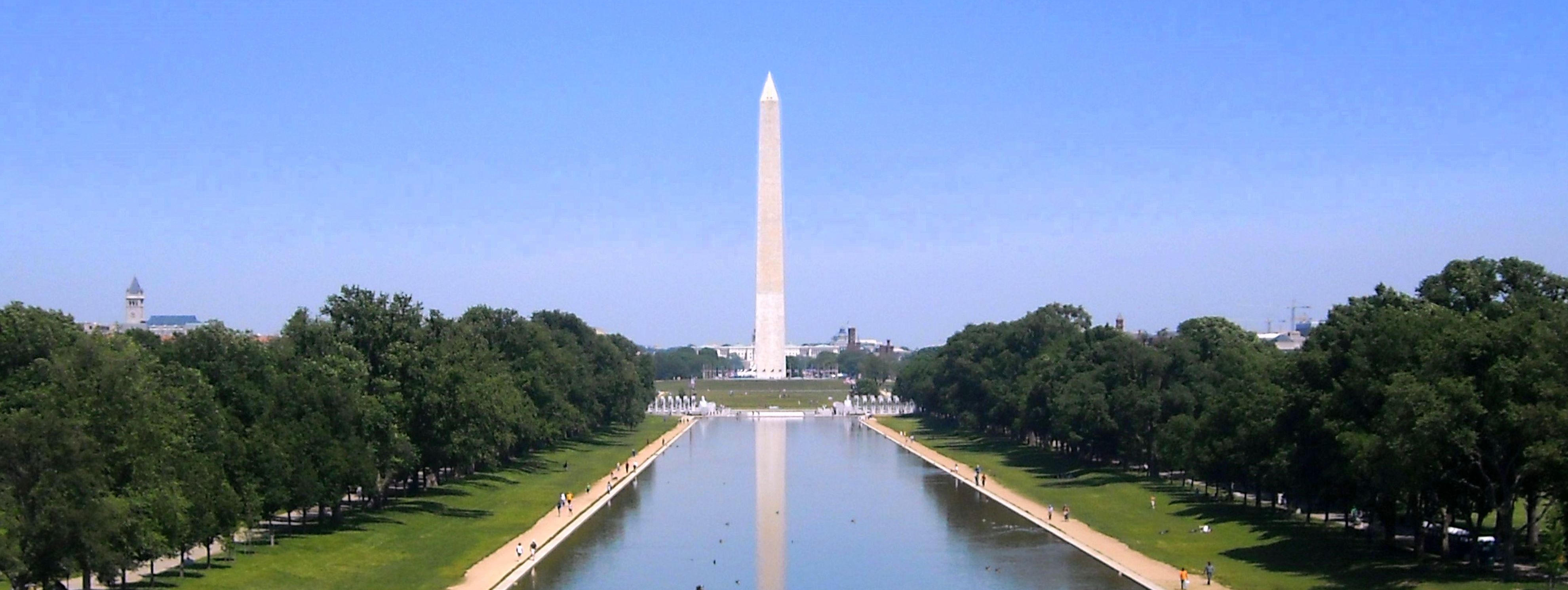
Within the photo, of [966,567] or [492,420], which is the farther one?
[492,420]

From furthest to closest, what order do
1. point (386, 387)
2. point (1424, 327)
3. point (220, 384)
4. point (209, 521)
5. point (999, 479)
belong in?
point (999, 479)
point (386, 387)
point (220, 384)
point (1424, 327)
point (209, 521)

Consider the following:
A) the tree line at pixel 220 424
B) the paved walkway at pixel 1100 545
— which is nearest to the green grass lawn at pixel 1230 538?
the paved walkway at pixel 1100 545

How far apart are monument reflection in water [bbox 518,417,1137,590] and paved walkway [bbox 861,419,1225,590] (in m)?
0.43

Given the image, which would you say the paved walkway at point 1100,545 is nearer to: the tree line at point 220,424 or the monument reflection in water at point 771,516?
the monument reflection in water at point 771,516

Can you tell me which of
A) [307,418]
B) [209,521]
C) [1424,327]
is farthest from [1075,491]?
[209,521]

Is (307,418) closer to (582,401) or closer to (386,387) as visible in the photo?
(386,387)

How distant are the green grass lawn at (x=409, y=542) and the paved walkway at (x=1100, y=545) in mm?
14763

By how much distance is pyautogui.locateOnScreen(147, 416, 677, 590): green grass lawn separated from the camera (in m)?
35.5

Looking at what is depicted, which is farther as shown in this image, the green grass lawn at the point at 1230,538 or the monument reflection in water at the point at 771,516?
the monument reflection in water at the point at 771,516

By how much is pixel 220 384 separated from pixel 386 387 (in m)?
8.09

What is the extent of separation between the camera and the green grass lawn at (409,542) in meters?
35.5

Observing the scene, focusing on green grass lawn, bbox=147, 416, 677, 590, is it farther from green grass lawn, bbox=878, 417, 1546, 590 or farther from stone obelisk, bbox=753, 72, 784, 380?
stone obelisk, bbox=753, 72, 784, 380

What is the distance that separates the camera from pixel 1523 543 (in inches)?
1497

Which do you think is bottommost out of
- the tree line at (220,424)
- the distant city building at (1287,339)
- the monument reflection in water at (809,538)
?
the monument reflection in water at (809,538)
